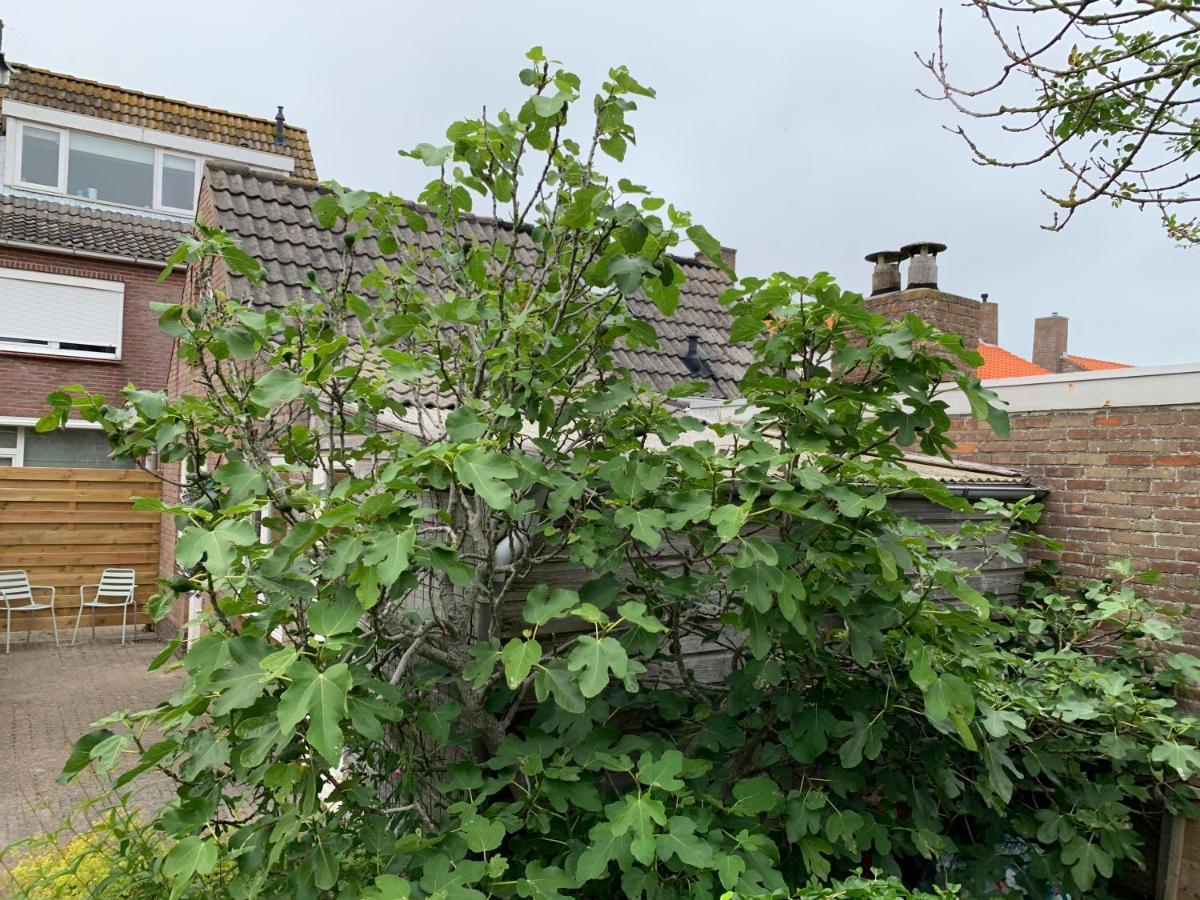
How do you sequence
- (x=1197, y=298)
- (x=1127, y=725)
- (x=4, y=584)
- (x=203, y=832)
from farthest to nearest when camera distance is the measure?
(x=4, y=584)
(x=1197, y=298)
(x=1127, y=725)
(x=203, y=832)

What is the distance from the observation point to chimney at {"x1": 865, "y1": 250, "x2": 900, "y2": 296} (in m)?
7.80

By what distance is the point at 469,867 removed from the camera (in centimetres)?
217

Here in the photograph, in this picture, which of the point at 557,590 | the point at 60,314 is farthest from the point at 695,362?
the point at 60,314

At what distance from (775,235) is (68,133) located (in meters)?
16.1

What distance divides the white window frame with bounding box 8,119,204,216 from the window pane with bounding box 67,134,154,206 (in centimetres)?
9

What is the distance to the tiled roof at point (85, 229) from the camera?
14742 mm

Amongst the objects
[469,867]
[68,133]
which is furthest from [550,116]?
[68,133]

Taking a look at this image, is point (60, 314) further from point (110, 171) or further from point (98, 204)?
point (110, 171)

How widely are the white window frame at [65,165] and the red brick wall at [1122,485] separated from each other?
655 inches

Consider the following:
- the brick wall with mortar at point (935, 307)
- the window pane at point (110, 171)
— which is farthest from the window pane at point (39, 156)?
the brick wall with mortar at point (935, 307)

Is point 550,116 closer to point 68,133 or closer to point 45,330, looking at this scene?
point 45,330

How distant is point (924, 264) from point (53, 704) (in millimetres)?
9552

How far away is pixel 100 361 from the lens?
15008 mm

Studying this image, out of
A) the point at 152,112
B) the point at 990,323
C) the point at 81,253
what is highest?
the point at 152,112
